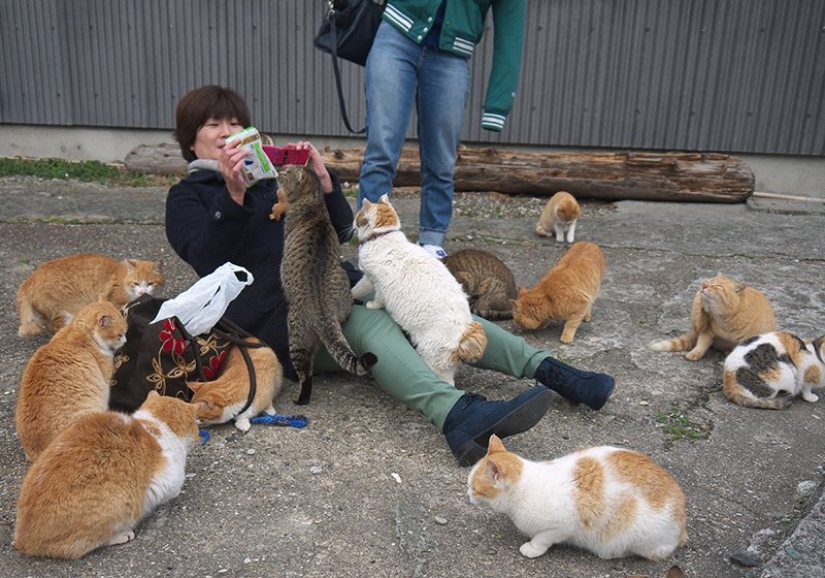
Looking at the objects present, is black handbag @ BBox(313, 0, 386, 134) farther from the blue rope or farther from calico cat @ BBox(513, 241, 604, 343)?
the blue rope

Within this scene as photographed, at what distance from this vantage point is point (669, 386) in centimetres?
343

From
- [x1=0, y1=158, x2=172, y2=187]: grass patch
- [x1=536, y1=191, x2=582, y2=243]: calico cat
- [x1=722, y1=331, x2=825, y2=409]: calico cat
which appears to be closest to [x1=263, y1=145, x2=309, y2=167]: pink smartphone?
[x1=722, y1=331, x2=825, y2=409]: calico cat

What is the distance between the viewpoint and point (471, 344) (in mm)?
2992

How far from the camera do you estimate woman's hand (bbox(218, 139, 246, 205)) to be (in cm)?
294

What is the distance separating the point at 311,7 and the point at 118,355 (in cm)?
591

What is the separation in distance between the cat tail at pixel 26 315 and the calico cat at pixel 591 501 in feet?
8.41

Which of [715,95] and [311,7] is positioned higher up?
[311,7]

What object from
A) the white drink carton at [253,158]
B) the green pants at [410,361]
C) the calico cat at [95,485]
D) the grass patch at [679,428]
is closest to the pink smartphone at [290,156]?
the white drink carton at [253,158]

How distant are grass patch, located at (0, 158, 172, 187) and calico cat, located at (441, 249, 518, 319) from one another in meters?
4.61

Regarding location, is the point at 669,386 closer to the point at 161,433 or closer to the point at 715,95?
the point at 161,433

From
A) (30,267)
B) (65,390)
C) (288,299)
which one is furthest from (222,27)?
(65,390)

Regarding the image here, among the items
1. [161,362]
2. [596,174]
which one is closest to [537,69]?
[596,174]

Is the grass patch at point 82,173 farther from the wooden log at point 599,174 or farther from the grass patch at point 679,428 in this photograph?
the grass patch at point 679,428

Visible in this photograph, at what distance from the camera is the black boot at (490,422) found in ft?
8.55
